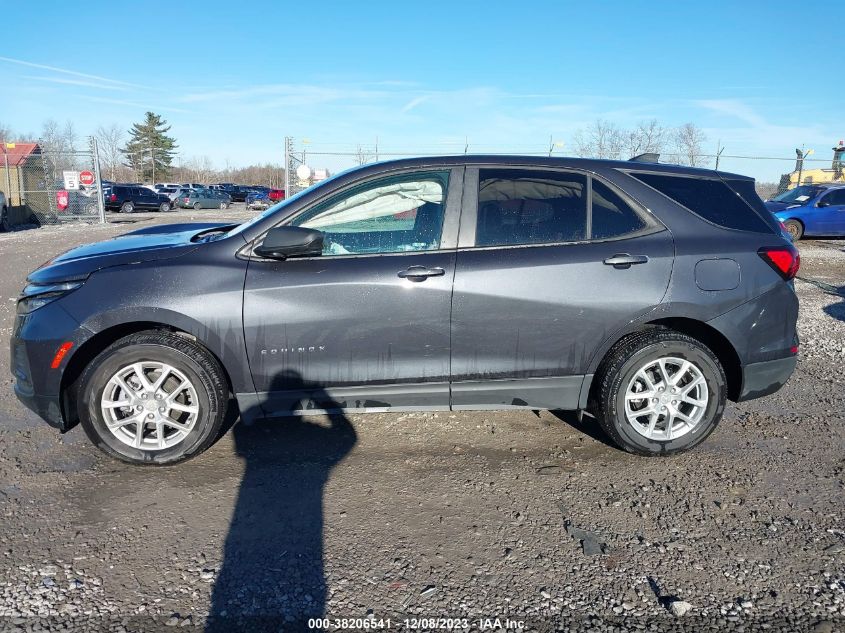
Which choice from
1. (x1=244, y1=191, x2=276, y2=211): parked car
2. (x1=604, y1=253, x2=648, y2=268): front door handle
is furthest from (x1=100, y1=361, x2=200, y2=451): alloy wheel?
(x1=244, y1=191, x2=276, y2=211): parked car

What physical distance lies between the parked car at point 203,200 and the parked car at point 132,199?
75.9 inches

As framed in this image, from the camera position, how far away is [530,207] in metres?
3.57

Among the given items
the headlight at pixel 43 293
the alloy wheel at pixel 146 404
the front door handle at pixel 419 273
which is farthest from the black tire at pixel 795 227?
the headlight at pixel 43 293

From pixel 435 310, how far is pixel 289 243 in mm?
912

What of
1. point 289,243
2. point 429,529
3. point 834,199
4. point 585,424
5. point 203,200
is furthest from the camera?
point 203,200

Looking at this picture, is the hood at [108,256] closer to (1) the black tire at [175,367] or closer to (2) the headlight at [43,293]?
(2) the headlight at [43,293]

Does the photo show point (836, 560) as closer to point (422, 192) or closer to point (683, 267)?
point (683, 267)

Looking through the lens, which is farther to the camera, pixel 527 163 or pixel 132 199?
pixel 132 199

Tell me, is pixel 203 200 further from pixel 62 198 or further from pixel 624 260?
pixel 624 260

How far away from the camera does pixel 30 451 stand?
3635 millimetres

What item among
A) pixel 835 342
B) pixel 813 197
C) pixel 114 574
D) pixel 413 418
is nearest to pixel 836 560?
pixel 413 418

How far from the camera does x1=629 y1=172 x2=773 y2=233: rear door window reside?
11.9 ft

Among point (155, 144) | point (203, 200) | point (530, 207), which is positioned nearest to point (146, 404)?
point (530, 207)

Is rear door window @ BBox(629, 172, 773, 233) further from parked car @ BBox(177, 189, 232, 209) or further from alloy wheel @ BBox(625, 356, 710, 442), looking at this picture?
parked car @ BBox(177, 189, 232, 209)
